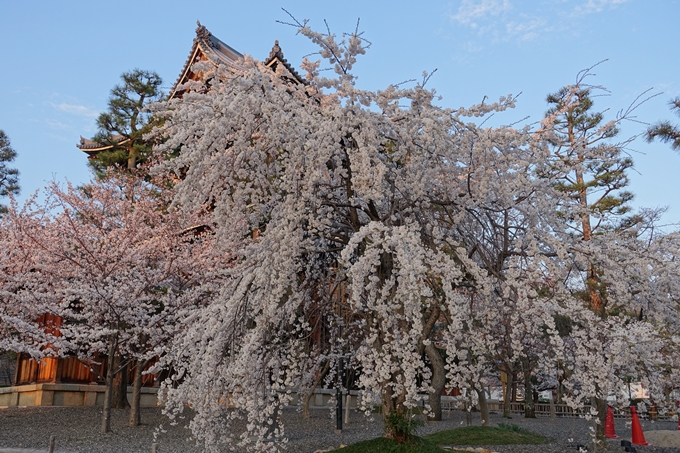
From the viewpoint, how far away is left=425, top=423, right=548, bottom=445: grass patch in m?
10.3

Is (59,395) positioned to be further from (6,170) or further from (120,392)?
(6,170)

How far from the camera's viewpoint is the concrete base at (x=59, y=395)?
46.5 feet

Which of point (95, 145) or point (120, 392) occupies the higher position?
point (95, 145)

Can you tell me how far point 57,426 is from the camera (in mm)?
11383

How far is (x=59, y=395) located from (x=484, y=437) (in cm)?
1119

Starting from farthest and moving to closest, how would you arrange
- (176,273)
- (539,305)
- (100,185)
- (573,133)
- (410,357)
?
(573,133), (100,185), (176,273), (539,305), (410,357)

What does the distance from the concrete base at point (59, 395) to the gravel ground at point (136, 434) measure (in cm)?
76

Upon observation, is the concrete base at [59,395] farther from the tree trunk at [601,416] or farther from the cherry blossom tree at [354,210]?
the tree trunk at [601,416]

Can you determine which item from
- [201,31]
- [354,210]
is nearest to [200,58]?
[201,31]

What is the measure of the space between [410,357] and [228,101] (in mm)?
3610

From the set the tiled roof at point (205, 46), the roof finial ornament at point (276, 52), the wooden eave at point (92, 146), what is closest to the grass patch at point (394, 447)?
the roof finial ornament at point (276, 52)

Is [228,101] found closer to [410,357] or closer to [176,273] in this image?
[410,357]

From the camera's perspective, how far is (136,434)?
35.8 feet

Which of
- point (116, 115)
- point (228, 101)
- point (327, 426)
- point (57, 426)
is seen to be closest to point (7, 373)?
point (116, 115)
